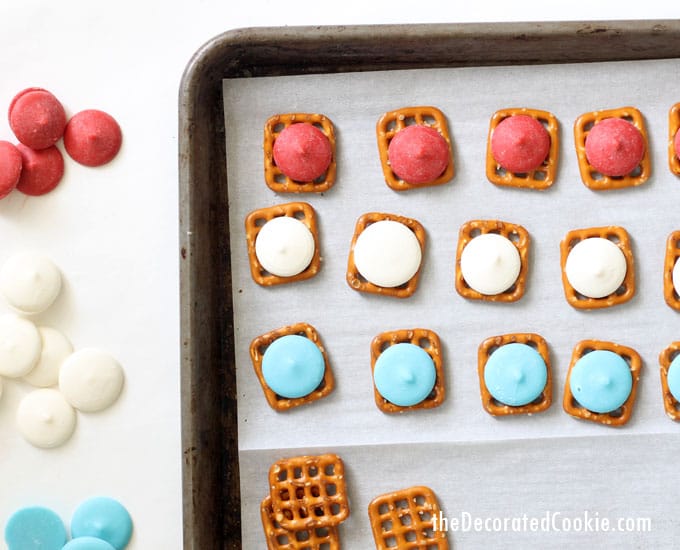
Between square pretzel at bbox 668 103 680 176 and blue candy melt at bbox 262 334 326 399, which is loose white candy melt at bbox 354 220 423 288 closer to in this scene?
blue candy melt at bbox 262 334 326 399

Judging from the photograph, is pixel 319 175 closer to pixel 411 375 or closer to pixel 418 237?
pixel 418 237

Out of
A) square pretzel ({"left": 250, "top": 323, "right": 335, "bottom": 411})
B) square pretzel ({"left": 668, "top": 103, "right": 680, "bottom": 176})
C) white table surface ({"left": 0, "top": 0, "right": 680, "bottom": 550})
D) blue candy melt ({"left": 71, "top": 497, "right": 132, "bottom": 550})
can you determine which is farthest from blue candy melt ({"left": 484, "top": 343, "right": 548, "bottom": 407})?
blue candy melt ({"left": 71, "top": 497, "right": 132, "bottom": 550})

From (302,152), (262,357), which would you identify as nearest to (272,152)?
(302,152)

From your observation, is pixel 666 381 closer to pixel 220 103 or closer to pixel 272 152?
pixel 272 152

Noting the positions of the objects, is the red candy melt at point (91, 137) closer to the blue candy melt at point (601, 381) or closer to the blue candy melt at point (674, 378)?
the blue candy melt at point (601, 381)

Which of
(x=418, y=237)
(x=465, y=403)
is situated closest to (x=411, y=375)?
(x=465, y=403)

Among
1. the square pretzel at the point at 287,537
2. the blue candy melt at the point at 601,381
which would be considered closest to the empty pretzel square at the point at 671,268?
the blue candy melt at the point at 601,381

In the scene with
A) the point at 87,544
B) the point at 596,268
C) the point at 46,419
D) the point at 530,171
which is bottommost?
the point at 87,544
